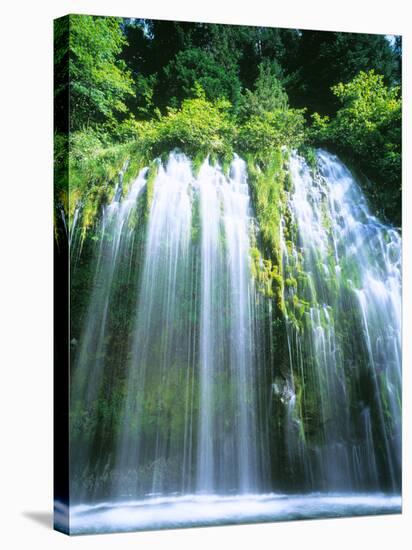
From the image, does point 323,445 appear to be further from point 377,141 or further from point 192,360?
point 377,141

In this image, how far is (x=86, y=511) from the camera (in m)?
11.4

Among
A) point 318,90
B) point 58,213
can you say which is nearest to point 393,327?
point 318,90

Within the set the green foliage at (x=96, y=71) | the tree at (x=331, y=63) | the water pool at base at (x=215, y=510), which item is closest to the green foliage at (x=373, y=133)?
the tree at (x=331, y=63)

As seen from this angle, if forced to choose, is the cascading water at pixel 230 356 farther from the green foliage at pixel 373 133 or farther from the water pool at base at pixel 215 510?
the green foliage at pixel 373 133

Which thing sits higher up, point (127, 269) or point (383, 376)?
point (127, 269)

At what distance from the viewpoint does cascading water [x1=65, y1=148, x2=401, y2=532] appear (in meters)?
11.5

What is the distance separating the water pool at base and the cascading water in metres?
0.01

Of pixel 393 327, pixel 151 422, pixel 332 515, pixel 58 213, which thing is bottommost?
pixel 332 515

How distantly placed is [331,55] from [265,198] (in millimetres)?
1491

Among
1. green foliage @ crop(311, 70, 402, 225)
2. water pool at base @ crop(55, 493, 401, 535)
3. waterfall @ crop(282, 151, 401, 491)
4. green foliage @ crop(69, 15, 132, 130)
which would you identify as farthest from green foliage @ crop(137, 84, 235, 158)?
water pool at base @ crop(55, 493, 401, 535)

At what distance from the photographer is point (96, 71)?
11.6 m

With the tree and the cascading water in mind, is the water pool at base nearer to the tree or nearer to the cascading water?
the cascading water

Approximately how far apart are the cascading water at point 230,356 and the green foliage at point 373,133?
17 centimetres

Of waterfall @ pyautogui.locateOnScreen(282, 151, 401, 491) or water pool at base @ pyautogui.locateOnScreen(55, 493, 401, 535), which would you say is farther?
waterfall @ pyautogui.locateOnScreen(282, 151, 401, 491)
